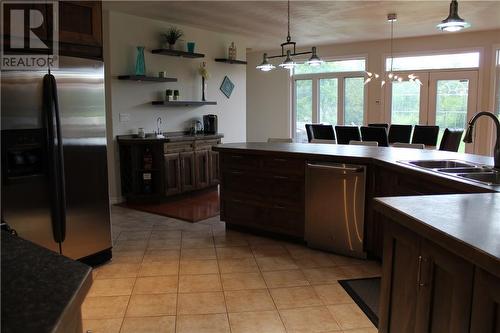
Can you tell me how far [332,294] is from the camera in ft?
9.65

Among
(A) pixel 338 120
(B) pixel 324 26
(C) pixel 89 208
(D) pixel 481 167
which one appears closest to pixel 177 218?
(C) pixel 89 208

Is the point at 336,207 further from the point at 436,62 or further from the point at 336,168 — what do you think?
the point at 436,62

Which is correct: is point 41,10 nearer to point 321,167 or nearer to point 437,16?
point 321,167

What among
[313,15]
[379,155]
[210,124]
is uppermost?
[313,15]

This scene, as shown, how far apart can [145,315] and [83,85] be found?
171 cm

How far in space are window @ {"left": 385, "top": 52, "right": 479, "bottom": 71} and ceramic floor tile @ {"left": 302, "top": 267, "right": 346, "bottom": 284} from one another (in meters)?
6.12

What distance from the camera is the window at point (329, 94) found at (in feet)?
29.7

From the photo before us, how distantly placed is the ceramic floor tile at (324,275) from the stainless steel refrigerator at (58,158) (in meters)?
1.68

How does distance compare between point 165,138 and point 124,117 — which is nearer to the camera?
point 165,138

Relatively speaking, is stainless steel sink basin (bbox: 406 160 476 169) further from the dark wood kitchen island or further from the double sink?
the dark wood kitchen island

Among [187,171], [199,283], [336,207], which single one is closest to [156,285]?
[199,283]

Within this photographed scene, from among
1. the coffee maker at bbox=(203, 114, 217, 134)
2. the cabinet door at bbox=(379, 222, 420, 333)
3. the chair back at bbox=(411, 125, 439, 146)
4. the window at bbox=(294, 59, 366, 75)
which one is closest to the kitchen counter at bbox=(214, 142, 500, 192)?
the cabinet door at bbox=(379, 222, 420, 333)

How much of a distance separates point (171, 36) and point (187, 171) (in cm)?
198

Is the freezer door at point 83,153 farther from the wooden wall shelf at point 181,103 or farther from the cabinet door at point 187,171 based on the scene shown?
the wooden wall shelf at point 181,103
